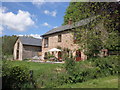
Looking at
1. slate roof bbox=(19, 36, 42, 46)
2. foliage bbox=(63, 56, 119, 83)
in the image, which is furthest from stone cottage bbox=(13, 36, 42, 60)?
foliage bbox=(63, 56, 119, 83)

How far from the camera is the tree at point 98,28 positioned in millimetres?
9820

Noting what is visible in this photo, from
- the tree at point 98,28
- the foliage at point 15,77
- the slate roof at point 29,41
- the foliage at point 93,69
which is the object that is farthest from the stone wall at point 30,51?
the foliage at point 15,77

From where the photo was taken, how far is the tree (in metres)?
9.82

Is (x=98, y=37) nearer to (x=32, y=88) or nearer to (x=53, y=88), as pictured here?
(x=53, y=88)

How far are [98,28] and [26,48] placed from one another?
75.7 ft

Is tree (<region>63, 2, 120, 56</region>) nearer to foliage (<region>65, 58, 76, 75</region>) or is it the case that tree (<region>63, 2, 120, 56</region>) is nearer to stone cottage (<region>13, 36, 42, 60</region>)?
foliage (<region>65, 58, 76, 75</region>)

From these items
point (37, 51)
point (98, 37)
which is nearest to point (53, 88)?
point (98, 37)

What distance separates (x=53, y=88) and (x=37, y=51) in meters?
27.3

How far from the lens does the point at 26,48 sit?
101 feet

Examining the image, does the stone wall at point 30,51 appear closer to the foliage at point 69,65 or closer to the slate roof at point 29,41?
the slate roof at point 29,41

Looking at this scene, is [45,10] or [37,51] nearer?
[45,10]

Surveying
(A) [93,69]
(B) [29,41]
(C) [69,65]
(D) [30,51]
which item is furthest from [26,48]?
(A) [93,69]

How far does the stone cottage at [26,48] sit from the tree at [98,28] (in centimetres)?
2094

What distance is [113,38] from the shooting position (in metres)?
9.54
